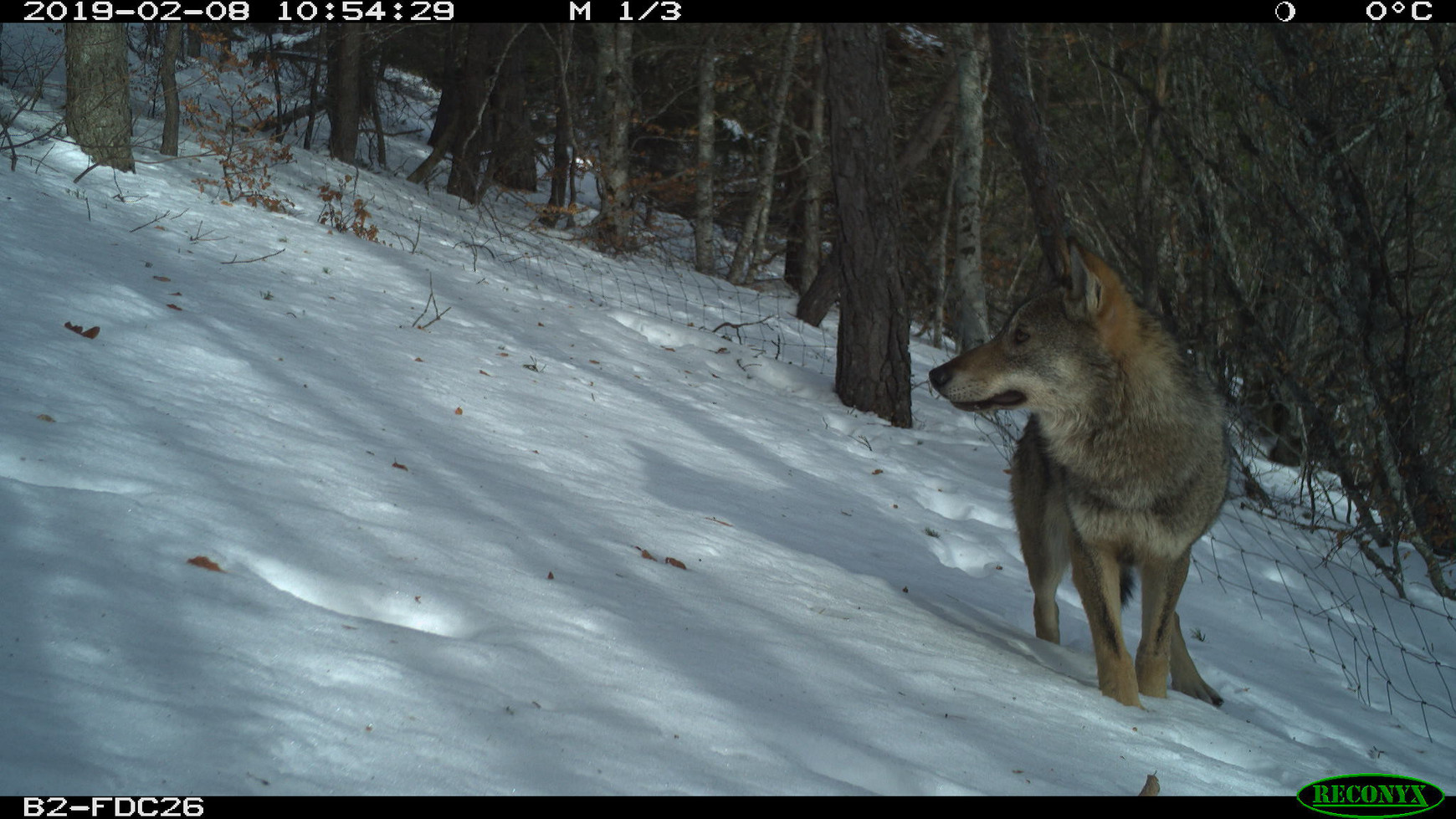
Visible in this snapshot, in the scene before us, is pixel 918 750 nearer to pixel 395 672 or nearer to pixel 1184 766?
pixel 1184 766

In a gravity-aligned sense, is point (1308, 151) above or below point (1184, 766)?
above

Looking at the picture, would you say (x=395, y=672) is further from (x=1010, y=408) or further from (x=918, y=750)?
(x=1010, y=408)

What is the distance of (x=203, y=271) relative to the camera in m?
6.98

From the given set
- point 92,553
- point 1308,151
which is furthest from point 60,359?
point 1308,151

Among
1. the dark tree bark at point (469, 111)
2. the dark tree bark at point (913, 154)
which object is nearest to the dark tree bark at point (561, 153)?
the dark tree bark at point (469, 111)

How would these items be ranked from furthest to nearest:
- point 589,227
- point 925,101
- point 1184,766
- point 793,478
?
point 925,101 < point 589,227 < point 793,478 < point 1184,766

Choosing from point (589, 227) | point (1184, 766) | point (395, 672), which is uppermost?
point (589, 227)

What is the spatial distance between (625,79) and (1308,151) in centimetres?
1031

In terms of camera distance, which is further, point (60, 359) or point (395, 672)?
point (60, 359)

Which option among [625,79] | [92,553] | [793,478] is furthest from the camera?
[625,79]
